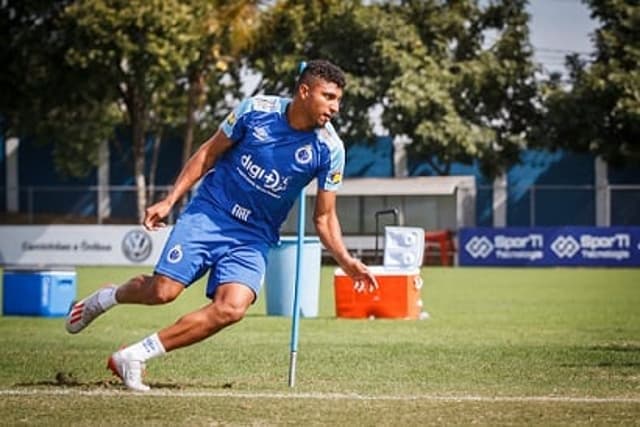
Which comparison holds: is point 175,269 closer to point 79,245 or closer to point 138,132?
point 79,245

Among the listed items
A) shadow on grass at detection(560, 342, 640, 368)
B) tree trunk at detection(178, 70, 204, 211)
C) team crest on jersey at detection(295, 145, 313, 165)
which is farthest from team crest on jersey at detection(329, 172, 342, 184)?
tree trunk at detection(178, 70, 204, 211)

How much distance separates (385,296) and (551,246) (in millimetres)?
24537

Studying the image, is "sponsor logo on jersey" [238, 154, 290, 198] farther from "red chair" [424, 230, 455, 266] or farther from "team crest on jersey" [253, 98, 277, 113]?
"red chair" [424, 230, 455, 266]

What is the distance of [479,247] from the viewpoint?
151 feet

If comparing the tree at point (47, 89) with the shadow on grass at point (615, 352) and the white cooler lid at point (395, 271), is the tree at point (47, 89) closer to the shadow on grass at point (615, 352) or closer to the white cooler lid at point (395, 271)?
the white cooler lid at point (395, 271)

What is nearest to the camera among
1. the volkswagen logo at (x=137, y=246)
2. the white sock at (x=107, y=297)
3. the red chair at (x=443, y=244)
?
the white sock at (x=107, y=297)

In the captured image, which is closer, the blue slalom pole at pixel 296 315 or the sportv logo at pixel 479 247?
the blue slalom pole at pixel 296 315

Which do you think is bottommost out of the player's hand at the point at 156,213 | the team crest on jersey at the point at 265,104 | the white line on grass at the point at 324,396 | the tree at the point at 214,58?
the white line on grass at the point at 324,396

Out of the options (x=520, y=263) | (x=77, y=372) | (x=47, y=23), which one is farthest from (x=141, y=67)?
(x=77, y=372)

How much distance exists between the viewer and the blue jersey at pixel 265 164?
1027 cm

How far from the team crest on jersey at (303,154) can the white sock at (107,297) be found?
64.2 inches

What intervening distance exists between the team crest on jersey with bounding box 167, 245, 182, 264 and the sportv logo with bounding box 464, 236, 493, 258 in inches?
1419

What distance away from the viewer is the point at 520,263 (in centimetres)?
4512

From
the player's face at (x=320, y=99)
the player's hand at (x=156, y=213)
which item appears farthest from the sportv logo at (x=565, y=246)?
the player's hand at (x=156, y=213)
